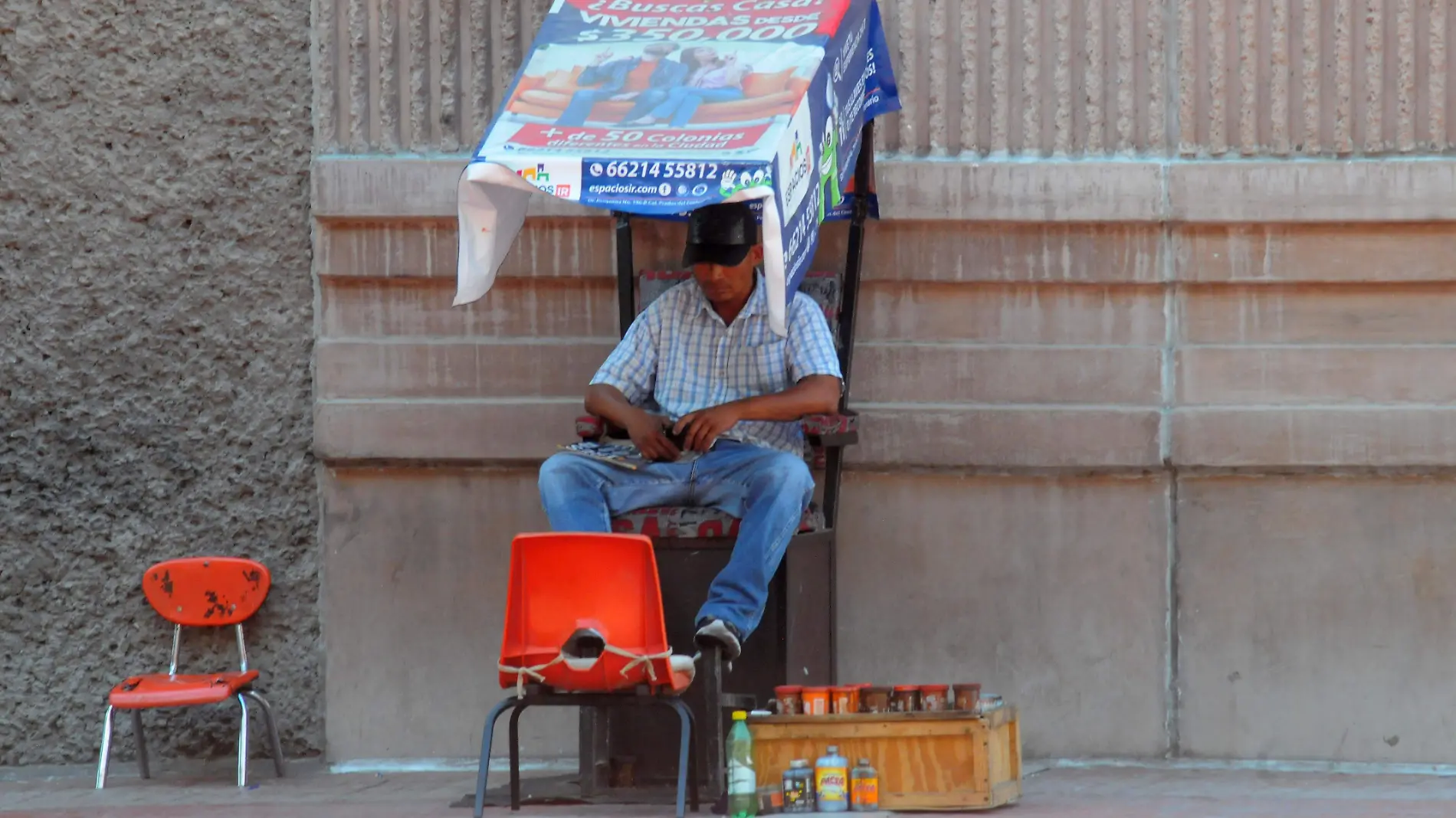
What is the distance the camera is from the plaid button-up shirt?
5.32 metres

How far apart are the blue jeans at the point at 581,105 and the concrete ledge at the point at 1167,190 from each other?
99 centimetres

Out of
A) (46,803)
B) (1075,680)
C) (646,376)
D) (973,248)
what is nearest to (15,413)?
(46,803)

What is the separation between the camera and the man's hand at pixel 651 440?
514cm

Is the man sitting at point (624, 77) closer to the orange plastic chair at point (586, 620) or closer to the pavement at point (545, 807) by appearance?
the orange plastic chair at point (586, 620)

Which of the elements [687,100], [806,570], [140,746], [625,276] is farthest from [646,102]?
[140,746]

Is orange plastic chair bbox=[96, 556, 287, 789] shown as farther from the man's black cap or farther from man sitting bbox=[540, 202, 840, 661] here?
the man's black cap

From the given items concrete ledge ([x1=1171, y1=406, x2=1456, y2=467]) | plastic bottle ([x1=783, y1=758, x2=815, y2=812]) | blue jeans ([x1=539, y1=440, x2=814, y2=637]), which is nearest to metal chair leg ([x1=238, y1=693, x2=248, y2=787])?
blue jeans ([x1=539, y1=440, x2=814, y2=637])

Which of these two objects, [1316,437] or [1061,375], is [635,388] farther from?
[1316,437]

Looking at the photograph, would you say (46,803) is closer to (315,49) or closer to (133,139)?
(133,139)

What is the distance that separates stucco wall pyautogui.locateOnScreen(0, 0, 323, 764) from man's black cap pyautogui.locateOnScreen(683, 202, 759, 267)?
1.61 m

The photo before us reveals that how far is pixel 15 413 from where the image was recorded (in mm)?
6094

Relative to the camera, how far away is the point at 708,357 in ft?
17.8

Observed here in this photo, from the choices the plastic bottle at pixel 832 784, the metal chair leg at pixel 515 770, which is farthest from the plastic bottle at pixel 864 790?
the metal chair leg at pixel 515 770

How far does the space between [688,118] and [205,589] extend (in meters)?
2.39
